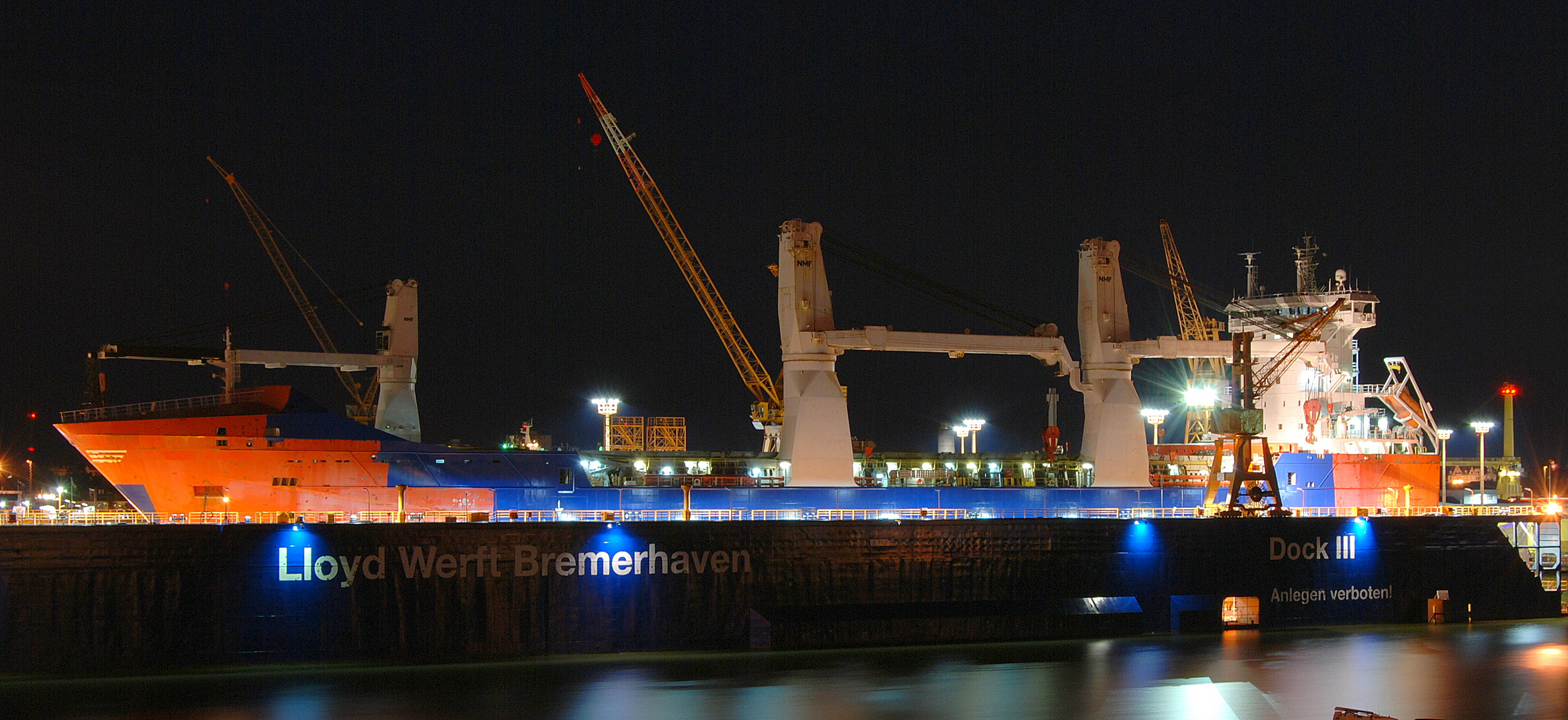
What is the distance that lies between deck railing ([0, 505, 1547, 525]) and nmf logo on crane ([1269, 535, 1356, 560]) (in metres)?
1.18

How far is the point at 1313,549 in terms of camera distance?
49.2 meters

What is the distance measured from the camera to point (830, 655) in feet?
136

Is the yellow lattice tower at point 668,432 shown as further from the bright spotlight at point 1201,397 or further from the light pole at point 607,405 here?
the bright spotlight at point 1201,397

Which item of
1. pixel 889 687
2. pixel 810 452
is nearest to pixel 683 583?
pixel 889 687

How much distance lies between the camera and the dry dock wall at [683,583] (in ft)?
118

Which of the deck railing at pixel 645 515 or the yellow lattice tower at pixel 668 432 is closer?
the deck railing at pixel 645 515

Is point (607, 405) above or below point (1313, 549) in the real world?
above

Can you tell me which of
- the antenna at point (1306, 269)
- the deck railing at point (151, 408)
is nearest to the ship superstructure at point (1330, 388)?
the antenna at point (1306, 269)

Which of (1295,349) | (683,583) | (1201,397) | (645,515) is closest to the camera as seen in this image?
(683,583)

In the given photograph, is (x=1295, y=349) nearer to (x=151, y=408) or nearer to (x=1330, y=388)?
(x=1330, y=388)

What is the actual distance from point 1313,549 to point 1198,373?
23.4m

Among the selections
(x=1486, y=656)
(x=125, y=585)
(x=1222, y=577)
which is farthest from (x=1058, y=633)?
(x=125, y=585)

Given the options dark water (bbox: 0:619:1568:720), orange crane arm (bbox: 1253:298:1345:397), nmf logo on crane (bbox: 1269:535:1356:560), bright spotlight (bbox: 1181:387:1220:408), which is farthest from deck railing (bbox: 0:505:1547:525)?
bright spotlight (bbox: 1181:387:1220:408)

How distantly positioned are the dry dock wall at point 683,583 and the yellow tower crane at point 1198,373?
55.4ft
